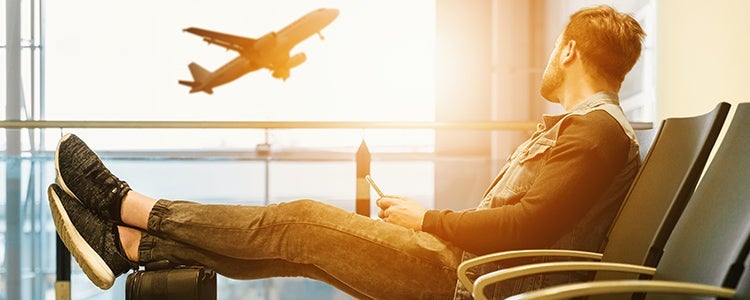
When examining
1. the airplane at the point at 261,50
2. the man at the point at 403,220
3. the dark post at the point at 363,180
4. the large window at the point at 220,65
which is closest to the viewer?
the man at the point at 403,220

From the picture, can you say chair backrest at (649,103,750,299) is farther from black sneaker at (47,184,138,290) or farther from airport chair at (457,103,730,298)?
black sneaker at (47,184,138,290)

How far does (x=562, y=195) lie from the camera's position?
58.7 inches

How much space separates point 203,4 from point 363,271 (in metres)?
4.65

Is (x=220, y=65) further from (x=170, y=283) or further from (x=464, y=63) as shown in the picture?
(x=170, y=283)

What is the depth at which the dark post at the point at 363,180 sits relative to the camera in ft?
8.23

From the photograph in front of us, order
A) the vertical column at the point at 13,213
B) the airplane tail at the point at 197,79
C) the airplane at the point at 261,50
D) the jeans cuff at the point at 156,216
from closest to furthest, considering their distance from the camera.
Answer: the jeans cuff at the point at 156,216, the vertical column at the point at 13,213, the airplane at the point at 261,50, the airplane tail at the point at 197,79

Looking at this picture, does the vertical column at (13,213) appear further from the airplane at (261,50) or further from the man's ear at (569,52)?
the man's ear at (569,52)

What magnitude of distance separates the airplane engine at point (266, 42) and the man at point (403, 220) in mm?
4106

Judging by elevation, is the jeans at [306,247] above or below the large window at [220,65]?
below

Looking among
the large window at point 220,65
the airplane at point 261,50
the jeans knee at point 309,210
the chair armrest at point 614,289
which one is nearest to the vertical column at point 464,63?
the large window at point 220,65

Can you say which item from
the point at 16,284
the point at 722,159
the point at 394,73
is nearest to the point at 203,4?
the point at 394,73

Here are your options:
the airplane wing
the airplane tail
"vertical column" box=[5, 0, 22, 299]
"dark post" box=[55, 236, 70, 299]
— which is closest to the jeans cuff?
"dark post" box=[55, 236, 70, 299]

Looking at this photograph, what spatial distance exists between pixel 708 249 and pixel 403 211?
2.18 ft

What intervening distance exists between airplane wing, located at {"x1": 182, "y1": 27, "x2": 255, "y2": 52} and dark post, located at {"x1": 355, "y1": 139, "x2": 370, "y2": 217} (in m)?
3.32
